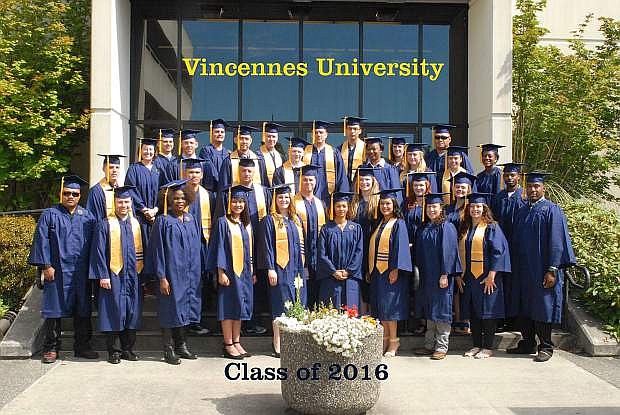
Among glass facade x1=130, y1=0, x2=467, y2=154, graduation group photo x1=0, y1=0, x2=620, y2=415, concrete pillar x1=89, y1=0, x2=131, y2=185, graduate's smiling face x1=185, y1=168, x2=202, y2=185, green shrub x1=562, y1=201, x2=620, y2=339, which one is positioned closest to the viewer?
graduation group photo x1=0, y1=0, x2=620, y2=415

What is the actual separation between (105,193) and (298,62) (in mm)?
5267

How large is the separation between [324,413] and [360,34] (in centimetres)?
818

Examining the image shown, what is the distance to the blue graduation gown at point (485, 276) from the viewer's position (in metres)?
6.88

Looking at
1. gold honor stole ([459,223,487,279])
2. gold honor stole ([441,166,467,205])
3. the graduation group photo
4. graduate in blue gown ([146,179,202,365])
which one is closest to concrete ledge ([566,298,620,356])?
the graduation group photo

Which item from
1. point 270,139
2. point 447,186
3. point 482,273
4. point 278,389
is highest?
point 270,139

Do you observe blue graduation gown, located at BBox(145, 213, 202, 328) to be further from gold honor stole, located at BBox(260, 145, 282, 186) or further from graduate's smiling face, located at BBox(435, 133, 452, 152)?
graduate's smiling face, located at BBox(435, 133, 452, 152)

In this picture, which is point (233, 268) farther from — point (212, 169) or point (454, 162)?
point (454, 162)

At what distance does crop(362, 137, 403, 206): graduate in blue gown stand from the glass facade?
350cm

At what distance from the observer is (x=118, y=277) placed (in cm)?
666

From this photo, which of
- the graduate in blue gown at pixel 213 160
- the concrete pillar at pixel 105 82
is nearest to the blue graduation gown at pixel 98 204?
the graduate in blue gown at pixel 213 160

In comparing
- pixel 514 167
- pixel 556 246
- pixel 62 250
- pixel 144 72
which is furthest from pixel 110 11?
pixel 556 246

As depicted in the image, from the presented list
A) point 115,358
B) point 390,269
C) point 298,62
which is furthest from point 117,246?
point 298,62

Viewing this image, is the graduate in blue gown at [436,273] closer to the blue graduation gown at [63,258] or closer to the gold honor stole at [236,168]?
the gold honor stole at [236,168]

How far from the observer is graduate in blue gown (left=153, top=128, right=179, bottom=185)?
25.5ft
